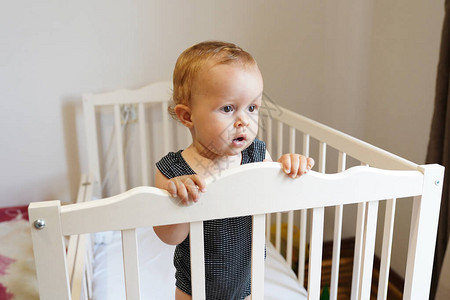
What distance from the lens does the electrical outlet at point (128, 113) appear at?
178 centimetres

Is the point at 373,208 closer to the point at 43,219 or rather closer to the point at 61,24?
the point at 43,219

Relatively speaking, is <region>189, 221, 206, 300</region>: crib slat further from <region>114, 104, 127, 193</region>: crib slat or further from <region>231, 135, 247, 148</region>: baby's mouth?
<region>114, 104, 127, 193</region>: crib slat

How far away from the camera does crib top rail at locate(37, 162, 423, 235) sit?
70cm

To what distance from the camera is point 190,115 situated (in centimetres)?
89

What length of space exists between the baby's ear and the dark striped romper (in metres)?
0.09

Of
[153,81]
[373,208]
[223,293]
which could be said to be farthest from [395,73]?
[223,293]

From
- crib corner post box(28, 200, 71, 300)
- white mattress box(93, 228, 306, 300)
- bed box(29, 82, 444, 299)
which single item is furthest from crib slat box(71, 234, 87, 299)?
crib corner post box(28, 200, 71, 300)

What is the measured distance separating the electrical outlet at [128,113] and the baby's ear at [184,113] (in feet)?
3.01

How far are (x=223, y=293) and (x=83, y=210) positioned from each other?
41 cm

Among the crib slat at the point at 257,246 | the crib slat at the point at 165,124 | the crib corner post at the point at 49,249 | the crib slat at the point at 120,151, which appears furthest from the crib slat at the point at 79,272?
the crib slat at the point at 165,124

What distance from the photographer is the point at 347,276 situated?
1983 mm

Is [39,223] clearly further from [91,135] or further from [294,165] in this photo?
[91,135]

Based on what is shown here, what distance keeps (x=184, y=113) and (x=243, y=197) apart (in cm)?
23

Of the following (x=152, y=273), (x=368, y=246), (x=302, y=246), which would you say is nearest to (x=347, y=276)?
(x=302, y=246)
